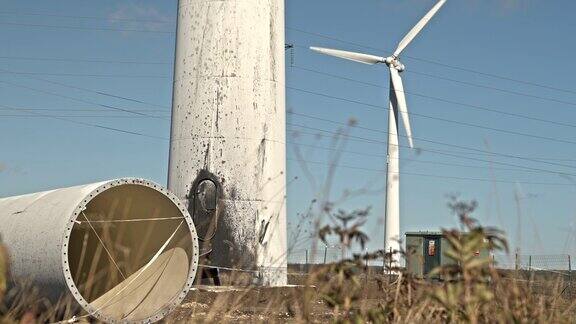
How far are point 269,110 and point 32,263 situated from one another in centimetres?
686

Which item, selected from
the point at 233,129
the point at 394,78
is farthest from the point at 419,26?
the point at 233,129

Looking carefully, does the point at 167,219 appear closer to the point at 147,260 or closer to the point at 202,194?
the point at 147,260

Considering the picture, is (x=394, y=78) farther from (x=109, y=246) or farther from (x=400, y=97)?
(x=109, y=246)

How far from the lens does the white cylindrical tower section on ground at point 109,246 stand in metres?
9.58

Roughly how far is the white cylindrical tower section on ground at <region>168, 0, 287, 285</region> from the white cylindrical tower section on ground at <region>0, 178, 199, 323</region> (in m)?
3.56

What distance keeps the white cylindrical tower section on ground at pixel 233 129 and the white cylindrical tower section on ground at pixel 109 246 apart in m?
3.56

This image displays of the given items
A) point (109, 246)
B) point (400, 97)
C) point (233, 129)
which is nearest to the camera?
point (109, 246)

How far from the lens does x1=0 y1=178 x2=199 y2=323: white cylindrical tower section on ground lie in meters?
9.58

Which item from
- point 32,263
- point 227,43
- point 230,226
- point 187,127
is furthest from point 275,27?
point 32,263

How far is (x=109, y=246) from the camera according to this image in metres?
11.5

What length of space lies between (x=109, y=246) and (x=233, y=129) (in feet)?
14.7

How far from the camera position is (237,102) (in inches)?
611

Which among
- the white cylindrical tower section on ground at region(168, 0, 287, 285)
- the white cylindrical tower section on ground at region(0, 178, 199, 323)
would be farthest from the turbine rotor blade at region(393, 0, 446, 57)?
the white cylindrical tower section on ground at region(0, 178, 199, 323)

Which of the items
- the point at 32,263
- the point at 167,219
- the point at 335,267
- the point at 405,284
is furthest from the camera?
the point at 167,219
